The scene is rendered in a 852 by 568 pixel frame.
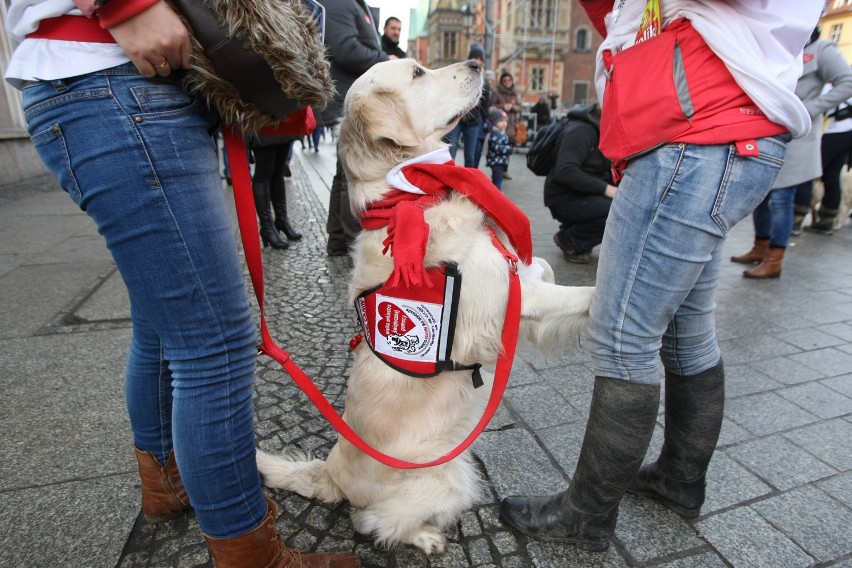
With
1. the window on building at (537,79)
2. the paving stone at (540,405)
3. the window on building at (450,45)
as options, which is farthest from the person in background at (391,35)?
the window on building at (450,45)

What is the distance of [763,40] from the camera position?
1.28m

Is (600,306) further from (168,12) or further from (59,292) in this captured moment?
(59,292)

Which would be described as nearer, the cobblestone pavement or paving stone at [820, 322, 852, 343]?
the cobblestone pavement

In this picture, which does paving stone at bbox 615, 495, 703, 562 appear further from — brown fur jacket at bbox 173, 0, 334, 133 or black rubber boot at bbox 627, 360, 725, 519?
brown fur jacket at bbox 173, 0, 334, 133

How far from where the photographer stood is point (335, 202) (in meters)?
5.07

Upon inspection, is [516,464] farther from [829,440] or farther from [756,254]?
[756,254]

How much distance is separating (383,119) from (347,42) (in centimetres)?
244

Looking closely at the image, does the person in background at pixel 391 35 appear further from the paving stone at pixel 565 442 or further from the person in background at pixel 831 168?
the person in background at pixel 831 168

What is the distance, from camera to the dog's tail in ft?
6.52

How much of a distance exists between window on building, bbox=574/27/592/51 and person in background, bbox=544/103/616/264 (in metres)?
54.8

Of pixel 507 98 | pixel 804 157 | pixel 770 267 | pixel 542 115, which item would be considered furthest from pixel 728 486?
pixel 542 115

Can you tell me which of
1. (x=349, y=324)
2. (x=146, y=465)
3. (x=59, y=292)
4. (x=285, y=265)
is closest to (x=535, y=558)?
(x=146, y=465)

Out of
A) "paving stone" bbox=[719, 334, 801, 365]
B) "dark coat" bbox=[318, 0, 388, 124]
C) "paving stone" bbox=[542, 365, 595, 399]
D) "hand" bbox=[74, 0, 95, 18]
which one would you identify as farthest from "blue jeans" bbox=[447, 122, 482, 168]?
"hand" bbox=[74, 0, 95, 18]

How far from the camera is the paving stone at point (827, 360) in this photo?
9.93 ft
